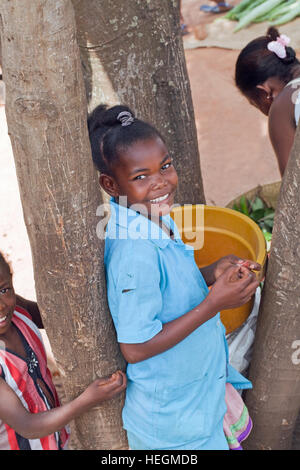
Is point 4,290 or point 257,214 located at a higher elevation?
point 4,290

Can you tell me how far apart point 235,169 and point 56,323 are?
3.33m

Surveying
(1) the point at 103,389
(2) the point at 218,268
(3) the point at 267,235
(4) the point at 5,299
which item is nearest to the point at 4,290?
(4) the point at 5,299

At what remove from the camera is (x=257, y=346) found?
206cm

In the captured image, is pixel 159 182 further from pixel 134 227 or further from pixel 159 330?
pixel 159 330

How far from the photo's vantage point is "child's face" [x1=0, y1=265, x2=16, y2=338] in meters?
1.72

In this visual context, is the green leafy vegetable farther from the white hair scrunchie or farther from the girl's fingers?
the girl's fingers

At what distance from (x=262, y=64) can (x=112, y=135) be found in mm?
1253

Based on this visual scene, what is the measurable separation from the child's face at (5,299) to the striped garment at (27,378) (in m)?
0.09

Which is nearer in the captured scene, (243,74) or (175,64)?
(175,64)

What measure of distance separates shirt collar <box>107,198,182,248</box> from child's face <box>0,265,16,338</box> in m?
0.39

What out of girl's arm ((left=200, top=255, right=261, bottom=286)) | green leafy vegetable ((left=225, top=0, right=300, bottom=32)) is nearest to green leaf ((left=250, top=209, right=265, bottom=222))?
girl's arm ((left=200, top=255, right=261, bottom=286))

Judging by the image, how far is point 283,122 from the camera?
2.40 meters
